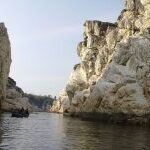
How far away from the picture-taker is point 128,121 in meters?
79.3

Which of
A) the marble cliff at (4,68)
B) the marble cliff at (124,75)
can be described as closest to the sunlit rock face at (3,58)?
the marble cliff at (4,68)

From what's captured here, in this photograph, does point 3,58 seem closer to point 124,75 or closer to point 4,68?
point 4,68

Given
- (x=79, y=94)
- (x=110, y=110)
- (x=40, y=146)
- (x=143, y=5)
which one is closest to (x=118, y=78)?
(x=110, y=110)

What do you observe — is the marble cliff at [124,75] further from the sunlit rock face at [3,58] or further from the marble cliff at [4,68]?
the sunlit rock face at [3,58]

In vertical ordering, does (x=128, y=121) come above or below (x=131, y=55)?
below

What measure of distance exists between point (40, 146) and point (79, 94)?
65.2 metres

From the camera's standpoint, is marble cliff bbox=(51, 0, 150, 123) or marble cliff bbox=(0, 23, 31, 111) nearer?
marble cliff bbox=(51, 0, 150, 123)

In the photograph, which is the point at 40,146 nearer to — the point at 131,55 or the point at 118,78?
the point at 118,78

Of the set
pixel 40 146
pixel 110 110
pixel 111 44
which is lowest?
pixel 40 146

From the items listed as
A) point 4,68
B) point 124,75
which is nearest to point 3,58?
→ point 4,68

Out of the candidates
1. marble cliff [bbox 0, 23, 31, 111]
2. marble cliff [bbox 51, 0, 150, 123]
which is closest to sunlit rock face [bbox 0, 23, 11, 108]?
marble cliff [bbox 0, 23, 31, 111]

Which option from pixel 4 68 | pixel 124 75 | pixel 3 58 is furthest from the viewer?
pixel 4 68

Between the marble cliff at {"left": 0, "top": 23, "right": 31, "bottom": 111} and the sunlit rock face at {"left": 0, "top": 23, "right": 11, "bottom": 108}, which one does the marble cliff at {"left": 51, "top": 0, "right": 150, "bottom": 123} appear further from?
the sunlit rock face at {"left": 0, "top": 23, "right": 11, "bottom": 108}

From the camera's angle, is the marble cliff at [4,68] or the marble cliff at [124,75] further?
the marble cliff at [4,68]
